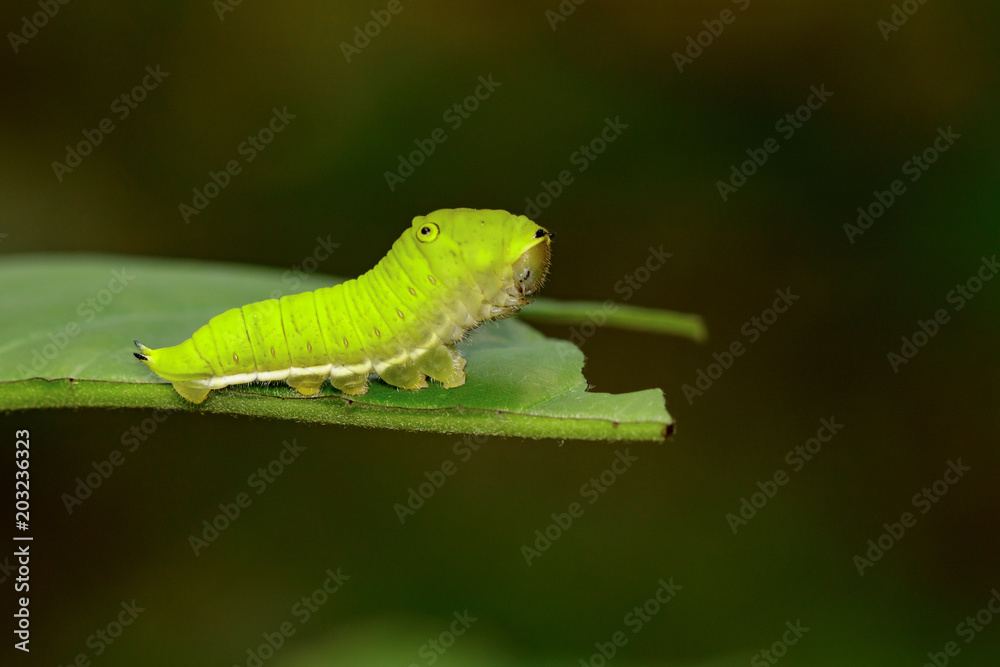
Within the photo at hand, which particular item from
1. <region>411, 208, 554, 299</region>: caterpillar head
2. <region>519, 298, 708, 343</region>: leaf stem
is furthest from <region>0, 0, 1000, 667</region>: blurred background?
<region>411, 208, 554, 299</region>: caterpillar head

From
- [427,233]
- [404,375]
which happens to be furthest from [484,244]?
[404,375]

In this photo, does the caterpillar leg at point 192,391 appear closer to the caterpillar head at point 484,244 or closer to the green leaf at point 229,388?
the green leaf at point 229,388

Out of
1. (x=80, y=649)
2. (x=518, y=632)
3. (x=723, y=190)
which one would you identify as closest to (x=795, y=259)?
(x=723, y=190)

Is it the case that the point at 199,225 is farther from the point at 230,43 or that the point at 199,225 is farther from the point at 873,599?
the point at 873,599

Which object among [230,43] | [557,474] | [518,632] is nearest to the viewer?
[518,632]

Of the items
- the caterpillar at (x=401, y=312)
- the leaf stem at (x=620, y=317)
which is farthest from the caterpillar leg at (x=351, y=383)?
the leaf stem at (x=620, y=317)

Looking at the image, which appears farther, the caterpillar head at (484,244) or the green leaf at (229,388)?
the caterpillar head at (484,244)
